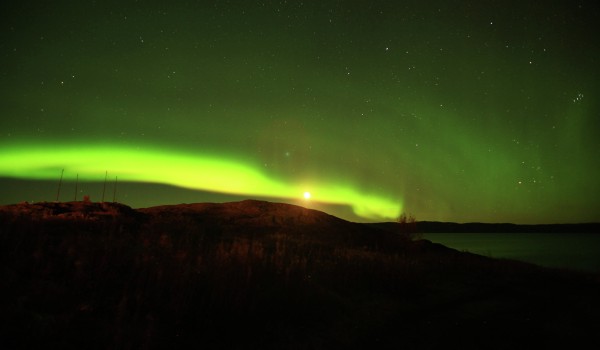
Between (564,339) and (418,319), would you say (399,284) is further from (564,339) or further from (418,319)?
(564,339)

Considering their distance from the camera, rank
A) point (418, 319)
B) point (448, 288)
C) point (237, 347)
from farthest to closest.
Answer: point (448, 288), point (418, 319), point (237, 347)

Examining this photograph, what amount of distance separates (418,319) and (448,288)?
203 inches

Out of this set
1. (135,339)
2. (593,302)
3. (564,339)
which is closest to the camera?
(135,339)

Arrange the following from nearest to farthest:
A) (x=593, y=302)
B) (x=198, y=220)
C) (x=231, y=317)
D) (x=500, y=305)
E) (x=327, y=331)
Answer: (x=231, y=317) → (x=327, y=331) → (x=500, y=305) → (x=593, y=302) → (x=198, y=220)

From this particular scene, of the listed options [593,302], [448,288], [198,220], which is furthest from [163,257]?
[198,220]

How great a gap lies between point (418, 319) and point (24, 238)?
865 centimetres

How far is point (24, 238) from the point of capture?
7.93 metres

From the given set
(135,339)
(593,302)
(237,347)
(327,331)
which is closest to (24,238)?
(135,339)

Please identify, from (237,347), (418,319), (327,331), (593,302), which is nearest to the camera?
(237,347)

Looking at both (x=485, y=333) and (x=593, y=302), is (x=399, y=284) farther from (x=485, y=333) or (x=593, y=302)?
(x=593, y=302)

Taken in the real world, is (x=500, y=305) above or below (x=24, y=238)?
below

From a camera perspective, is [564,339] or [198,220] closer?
[564,339]

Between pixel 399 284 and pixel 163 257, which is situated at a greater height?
pixel 163 257

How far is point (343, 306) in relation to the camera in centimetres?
809
